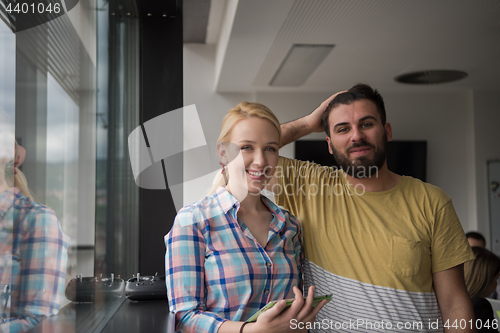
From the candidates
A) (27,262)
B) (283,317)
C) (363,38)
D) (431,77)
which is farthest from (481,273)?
(431,77)

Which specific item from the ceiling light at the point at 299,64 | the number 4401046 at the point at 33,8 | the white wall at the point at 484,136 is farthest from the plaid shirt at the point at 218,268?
the white wall at the point at 484,136

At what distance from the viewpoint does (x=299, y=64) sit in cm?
412

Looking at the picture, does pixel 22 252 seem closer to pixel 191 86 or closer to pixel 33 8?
pixel 33 8

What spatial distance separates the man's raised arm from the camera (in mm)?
1700

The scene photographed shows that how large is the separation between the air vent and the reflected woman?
14.8 ft

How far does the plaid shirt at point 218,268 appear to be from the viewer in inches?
40.6

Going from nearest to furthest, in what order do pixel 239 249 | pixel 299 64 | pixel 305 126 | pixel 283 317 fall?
pixel 283 317 → pixel 239 249 → pixel 305 126 → pixel 299 64

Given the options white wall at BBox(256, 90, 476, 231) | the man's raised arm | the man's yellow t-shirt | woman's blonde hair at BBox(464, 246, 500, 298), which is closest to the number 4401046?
the man's yellow t-shirt

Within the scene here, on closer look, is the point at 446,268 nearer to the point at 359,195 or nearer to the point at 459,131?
the point at 359,195

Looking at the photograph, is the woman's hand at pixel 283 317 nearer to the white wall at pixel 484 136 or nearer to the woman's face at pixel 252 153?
the woman's face at pixel 252 153

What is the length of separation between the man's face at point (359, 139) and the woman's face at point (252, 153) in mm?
348

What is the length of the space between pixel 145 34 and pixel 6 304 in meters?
1.50

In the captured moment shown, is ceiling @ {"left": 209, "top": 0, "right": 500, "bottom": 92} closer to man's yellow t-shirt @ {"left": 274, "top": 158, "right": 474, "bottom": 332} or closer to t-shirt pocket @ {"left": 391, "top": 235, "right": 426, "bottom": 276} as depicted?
man's yellow t-shirt @ {"left": 274, "top": 158, "right": 474, "bottom": 332}

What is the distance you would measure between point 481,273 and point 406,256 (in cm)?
122
